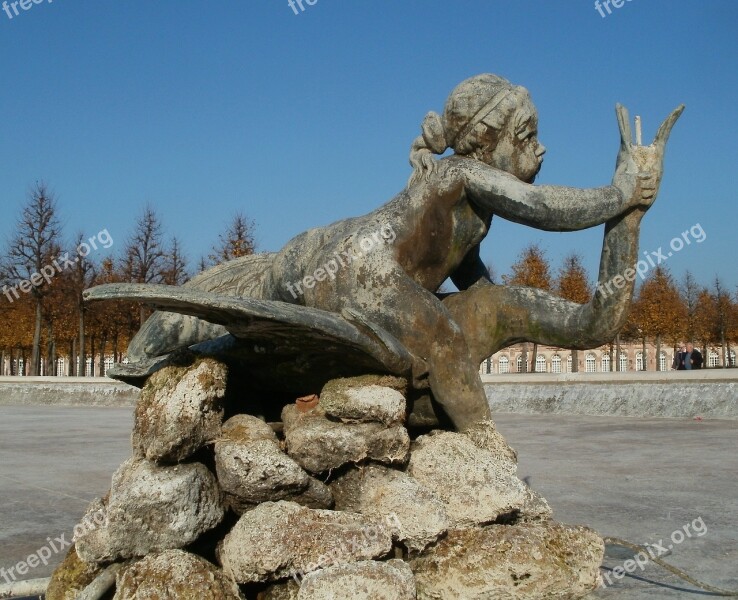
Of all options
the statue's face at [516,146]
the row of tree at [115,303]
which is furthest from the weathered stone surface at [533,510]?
the row of tree at [115,303]

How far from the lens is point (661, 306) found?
1438 inches

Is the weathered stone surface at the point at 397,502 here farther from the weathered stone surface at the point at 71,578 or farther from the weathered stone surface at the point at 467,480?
the weathered stone surface at the point at 71,578

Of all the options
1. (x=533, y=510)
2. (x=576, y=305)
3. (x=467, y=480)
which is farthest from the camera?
(x=576, y=305)

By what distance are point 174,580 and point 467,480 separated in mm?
1185

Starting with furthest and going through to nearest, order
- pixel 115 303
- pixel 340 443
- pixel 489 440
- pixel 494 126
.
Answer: pixel 115 303
pixel 494 126
pixel 489 440
pixel 340 443

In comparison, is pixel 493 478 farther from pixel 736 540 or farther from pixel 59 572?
pixel 736 540

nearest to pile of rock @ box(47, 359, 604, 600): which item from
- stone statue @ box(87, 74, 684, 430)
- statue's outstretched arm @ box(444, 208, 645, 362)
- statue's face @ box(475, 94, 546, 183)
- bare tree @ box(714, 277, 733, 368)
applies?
stone statue @ box(87, 74, 684, 430)

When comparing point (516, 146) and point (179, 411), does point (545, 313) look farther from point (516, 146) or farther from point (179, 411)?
point (179, 411)

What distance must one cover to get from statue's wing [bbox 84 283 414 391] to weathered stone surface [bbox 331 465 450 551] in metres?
0.43

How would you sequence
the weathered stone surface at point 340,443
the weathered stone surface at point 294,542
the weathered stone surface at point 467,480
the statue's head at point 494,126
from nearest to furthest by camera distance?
the weathered stone surface at point 294,542 → the weathered stone surface at point 340,443 → the weathered stone surface at point 467,480 → the statue's head at point 494,126

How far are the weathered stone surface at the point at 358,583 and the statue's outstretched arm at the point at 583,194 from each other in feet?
5.25

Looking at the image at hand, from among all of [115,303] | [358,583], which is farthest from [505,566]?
[115,303]

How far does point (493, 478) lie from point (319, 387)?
83cm

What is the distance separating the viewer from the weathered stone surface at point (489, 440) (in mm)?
3520
